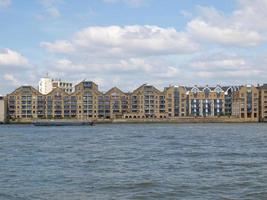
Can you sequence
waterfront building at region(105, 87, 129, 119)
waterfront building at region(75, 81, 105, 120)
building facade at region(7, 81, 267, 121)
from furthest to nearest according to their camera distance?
waterfront building at region(105, 87, 129, 119) < waterfront building at region(75, 81, 105, 120) < building facade at region(7, 81, 267, 121)

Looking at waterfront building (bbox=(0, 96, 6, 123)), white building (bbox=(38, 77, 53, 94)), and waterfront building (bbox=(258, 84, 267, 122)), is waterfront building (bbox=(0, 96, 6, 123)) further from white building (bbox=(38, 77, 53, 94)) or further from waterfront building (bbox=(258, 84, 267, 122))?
waterfront building (bbox=(258, 84, 267, 122))

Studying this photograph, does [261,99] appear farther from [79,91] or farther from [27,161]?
[27,161]

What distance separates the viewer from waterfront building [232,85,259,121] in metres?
152

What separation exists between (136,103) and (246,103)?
97.0ft

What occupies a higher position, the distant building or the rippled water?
the distant building

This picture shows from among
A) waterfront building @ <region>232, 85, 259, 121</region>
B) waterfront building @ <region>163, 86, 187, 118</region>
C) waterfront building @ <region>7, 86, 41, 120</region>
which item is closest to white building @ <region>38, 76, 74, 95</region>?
waterfront building @ <region>7, 86, 41, 120</region>

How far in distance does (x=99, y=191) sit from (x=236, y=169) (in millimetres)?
7793

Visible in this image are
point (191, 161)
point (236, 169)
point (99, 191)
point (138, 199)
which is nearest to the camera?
point (138, 199)

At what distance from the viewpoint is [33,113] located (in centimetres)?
15512

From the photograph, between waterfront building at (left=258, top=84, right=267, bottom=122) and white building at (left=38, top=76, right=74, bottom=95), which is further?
white building at (left=38, top=76, right=74, bottom=95)

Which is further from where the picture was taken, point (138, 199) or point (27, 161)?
point (27, 161)


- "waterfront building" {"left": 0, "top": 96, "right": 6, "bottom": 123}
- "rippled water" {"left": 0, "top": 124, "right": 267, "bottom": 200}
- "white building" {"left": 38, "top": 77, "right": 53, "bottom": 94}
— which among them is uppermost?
"white building" {"left": 38, "top": 77, "right": 53, "bottom": 94}

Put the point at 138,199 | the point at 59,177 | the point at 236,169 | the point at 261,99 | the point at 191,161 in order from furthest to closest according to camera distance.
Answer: the point at 261,99, the point at 191,161, the point at 236,169, the point at 59,177, the point at 138,199

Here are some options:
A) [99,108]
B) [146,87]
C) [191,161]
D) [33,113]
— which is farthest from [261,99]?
[191,161]
